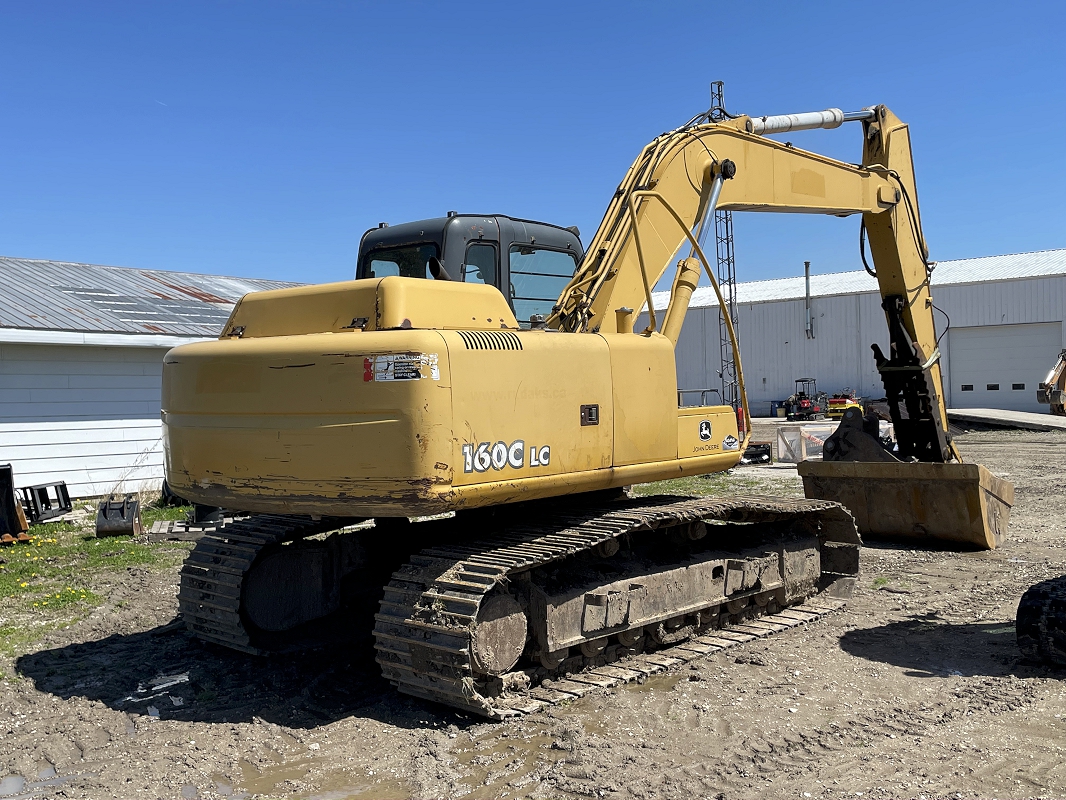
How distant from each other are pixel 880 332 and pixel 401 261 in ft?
108

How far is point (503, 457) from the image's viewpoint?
528 centimetres

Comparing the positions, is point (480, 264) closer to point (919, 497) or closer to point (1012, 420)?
point (919, 497)

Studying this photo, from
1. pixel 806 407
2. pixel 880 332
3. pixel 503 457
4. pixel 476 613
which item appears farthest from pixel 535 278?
pixel 880 332

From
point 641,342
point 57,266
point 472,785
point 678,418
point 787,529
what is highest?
point 57,266

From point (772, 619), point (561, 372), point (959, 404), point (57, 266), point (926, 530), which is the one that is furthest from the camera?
point (959, 404)

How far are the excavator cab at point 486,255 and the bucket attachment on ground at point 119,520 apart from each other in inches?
237

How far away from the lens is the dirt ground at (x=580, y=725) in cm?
436

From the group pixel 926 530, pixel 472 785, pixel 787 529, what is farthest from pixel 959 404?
pixel 472 785

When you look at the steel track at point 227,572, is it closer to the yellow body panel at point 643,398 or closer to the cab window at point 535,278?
the cab window at point 535,278

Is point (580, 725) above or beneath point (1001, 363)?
beneath

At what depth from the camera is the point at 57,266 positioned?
62.9ft

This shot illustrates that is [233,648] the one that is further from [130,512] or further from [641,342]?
[130,512]

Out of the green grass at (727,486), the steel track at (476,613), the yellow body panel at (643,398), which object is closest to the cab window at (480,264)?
the yellow body panel at (643,398)

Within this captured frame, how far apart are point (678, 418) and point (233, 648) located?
133 inches
